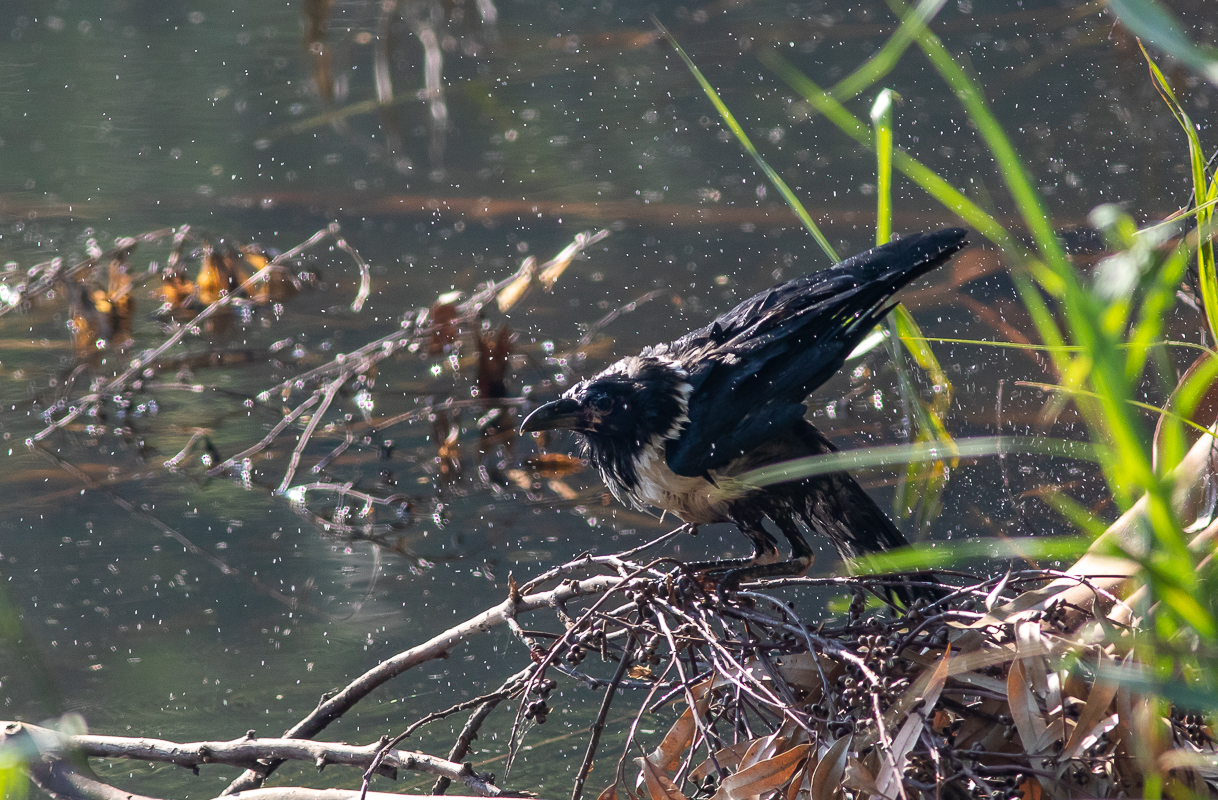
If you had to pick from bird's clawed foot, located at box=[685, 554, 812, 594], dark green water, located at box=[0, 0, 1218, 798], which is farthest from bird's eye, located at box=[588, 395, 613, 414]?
dark green water, located at box=[0, 0, 1218, 798]

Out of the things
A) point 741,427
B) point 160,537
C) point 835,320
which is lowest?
point 160,537

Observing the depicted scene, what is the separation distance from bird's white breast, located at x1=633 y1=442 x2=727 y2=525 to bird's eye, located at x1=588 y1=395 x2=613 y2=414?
0.34ft

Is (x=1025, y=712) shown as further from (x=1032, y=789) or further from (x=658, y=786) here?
(x=658, y=786)

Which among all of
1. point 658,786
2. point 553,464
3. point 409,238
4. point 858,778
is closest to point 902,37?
point 858,778

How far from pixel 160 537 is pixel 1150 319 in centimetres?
289

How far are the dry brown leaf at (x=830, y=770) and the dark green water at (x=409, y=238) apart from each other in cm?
89

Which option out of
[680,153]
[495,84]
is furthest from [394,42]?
[680,153]

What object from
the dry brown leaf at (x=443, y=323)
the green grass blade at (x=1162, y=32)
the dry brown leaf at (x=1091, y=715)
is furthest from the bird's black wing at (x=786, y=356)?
the dry brown leaf at (x=443, y=323)

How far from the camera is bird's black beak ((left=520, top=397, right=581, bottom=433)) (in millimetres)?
2273

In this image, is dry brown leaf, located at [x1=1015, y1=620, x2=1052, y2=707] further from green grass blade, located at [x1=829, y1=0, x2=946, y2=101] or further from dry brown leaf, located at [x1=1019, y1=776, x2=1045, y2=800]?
green grass blade, located at [x1=829, y1=0, x2=946, y2=101]

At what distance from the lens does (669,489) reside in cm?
229

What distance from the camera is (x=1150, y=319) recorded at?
1235 mm

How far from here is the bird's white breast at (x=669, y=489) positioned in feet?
7.45

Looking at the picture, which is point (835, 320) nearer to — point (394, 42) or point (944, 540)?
point (944, 540)
